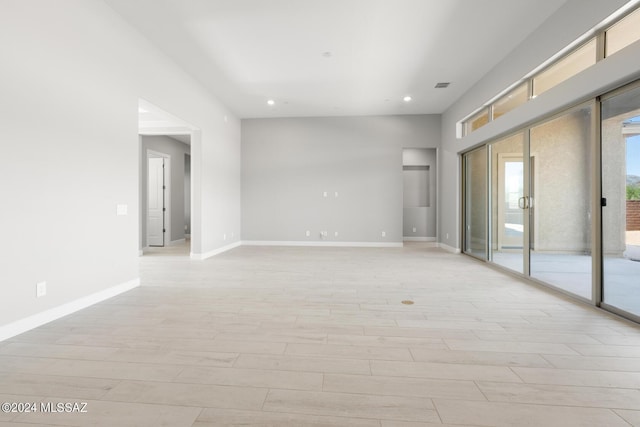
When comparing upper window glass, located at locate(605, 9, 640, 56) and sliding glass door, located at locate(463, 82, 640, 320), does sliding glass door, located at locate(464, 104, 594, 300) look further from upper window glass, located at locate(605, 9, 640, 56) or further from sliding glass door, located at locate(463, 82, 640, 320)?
upper window glass, located at locate(605, 9, 640, 56)

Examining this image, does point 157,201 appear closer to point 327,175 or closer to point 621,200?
point 327,175

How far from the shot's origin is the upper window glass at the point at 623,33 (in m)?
2.59

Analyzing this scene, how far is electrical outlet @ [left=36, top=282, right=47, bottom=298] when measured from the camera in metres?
2.51

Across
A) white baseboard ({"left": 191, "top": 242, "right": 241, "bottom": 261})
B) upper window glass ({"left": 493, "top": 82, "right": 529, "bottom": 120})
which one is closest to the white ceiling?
upper window glass ({"left": 493, "top": 82, "right": 529, "bottom": 120})

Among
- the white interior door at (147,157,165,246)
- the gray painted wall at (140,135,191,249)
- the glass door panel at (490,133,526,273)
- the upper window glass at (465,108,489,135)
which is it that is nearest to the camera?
the glass door panel at (490,133,526,273)

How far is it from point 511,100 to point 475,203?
2.05 meters

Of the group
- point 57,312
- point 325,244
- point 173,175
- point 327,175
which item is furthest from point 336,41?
point 173,175

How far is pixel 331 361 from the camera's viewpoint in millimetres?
1934

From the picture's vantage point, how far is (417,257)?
6.04m

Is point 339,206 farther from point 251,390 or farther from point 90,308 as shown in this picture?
point 251,390

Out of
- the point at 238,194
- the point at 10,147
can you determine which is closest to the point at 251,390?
the point at 10,147

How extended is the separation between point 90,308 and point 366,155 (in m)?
6.43

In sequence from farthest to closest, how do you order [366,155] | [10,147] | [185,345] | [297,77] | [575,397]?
[366,155], [297,77], [10,147], [185,345], [575,397]

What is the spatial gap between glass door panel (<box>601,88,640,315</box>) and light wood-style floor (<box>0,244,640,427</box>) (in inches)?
13.7
